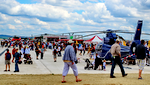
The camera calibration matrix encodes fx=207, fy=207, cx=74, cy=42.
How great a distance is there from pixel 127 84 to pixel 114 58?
86.2 inches

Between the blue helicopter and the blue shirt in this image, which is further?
the blue helicopter

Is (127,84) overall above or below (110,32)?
below

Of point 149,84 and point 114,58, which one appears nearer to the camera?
point 149,84

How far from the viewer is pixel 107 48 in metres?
19.6

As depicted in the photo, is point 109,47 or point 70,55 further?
point 109,47

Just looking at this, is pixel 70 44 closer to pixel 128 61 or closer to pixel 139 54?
pixel 139 54

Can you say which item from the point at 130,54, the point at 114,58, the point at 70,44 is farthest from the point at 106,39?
the point at 70,44

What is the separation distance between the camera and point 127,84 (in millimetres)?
7836

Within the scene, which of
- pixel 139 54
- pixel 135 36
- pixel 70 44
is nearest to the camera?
pixel 70 44

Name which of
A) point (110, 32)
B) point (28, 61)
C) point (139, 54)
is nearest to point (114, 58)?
point (139, 54)

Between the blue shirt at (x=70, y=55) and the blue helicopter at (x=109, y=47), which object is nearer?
the blue shirt at (x=70, y=55)

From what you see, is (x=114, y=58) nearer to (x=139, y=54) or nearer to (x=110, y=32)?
(x=139, y=54)

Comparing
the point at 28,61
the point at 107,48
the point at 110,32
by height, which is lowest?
the point at 28,61

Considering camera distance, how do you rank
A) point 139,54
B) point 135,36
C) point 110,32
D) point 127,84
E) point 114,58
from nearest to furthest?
point 127,84 < point 139,54 < point 114,58 < point 110,32 < point 135,36
